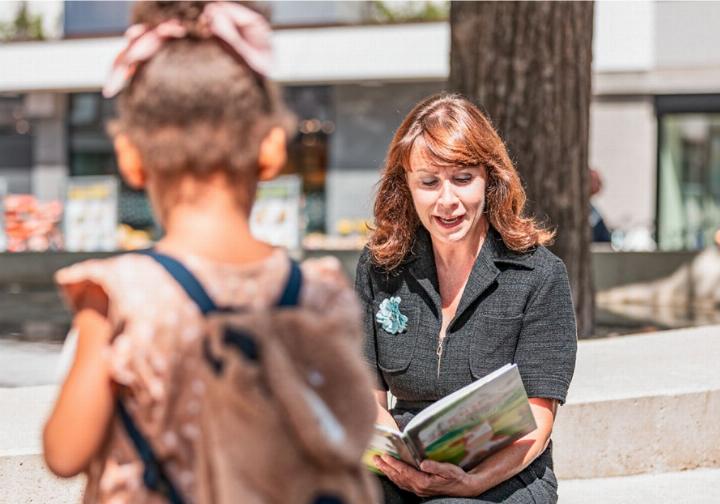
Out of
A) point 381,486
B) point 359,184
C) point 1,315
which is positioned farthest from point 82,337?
point 359,184

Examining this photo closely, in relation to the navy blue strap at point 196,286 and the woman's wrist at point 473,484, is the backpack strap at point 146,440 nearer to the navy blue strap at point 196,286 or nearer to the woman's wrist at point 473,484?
the navy blue strap at point 196,286

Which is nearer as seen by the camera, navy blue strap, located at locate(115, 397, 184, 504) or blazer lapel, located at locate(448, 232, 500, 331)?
navy blue strap, located at locate(115, 397, 184, 504)

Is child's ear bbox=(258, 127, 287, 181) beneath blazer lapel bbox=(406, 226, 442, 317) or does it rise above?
above

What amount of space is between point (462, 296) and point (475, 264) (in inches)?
4.1

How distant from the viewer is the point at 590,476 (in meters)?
4.34

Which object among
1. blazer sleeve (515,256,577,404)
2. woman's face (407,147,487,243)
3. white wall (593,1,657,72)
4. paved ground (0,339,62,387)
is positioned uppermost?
white wall (593,1,657,72)

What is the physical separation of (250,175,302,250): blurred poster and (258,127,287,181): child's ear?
1283 centimetres

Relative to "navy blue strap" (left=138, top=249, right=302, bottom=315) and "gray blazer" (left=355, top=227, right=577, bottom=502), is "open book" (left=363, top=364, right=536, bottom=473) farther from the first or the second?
"navy blue strap" (left=138, top=249, right=302, bottom=315)

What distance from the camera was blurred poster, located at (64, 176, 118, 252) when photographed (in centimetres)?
1662

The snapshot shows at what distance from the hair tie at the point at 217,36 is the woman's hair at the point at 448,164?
1472mm

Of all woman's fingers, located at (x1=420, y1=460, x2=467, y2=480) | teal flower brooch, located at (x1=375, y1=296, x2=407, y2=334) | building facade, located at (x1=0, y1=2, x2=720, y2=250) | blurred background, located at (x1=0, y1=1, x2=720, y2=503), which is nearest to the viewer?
woman's fingers, located at (x1=420, y1=460, x2=467, y2=480)

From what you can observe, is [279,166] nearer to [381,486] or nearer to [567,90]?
[381,486]

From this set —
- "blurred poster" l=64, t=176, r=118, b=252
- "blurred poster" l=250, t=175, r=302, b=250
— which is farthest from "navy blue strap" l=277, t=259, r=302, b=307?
"blurred poster" l=64, t=176, r=118, b=252

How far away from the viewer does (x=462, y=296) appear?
10.6ft
